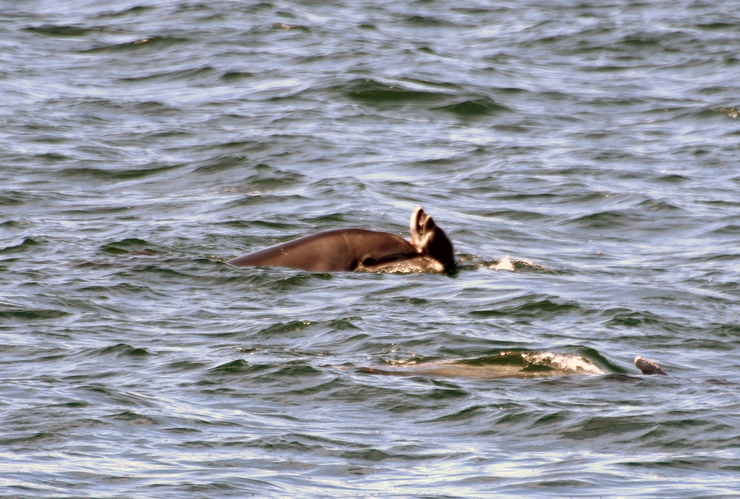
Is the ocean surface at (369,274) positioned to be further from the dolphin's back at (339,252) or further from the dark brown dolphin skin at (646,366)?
the dolphin's back at (339,252)

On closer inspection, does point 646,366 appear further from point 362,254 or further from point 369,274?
point 362,254

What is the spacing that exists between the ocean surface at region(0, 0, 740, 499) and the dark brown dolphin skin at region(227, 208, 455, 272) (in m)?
0.24

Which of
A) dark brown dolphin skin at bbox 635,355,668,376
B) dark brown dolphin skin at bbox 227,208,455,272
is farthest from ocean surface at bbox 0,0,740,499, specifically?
dark brown dolphin skin at bbox 227,208,455,272

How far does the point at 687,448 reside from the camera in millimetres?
6488

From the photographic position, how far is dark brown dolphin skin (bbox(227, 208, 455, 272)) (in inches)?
408

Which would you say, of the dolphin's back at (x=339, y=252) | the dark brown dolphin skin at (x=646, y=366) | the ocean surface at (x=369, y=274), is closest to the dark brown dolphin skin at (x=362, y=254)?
the dolphin's back at (x=339, y=252)

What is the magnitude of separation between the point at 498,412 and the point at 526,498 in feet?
4.15

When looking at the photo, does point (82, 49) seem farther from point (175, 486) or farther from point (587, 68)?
point (175, 486)

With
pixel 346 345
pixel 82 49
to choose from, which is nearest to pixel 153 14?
pixel 82 49

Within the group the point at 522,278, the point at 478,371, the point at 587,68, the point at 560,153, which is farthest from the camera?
the point at 587,68

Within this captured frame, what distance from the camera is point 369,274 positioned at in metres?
A: 10.3

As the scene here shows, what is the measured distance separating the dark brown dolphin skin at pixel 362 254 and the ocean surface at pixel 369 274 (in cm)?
24

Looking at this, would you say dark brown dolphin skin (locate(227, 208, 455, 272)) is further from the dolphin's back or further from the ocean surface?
the ocean surface

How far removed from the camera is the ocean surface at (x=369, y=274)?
639 centimetres
